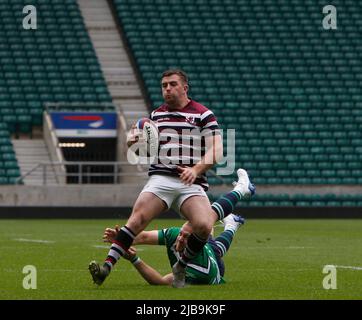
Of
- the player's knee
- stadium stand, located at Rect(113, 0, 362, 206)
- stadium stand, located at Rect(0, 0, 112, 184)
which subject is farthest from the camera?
stadium stand, located at Rect(113, 0, 362, 206)

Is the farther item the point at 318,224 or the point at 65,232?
the point at 318,224

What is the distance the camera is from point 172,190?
34.5 feet

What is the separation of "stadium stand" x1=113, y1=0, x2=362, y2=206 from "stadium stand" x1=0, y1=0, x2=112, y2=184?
185cm

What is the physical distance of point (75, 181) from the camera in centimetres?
3378

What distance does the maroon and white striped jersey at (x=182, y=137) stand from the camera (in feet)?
34.6

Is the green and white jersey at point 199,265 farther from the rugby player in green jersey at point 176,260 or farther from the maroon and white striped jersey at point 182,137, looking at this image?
the maroon and white striped jersey at point 182,137

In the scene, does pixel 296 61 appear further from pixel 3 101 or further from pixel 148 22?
pixel 3 101

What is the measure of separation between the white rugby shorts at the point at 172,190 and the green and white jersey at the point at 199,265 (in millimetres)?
624

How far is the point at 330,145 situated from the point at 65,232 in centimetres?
1540

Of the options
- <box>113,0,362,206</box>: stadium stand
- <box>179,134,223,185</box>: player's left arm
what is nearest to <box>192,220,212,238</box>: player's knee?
<box>179,134,223,185</box>: player's left arm

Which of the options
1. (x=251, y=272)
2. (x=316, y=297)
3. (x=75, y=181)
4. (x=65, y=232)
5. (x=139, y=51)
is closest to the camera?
(x=316, y=297)

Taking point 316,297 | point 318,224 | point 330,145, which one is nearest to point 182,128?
point 316,297

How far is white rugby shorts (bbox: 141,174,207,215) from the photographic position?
1051cm

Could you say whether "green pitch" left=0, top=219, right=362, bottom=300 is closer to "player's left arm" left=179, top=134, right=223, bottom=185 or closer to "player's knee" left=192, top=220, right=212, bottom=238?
"player's knee" left=192, top=220, right=212, bottom=238
